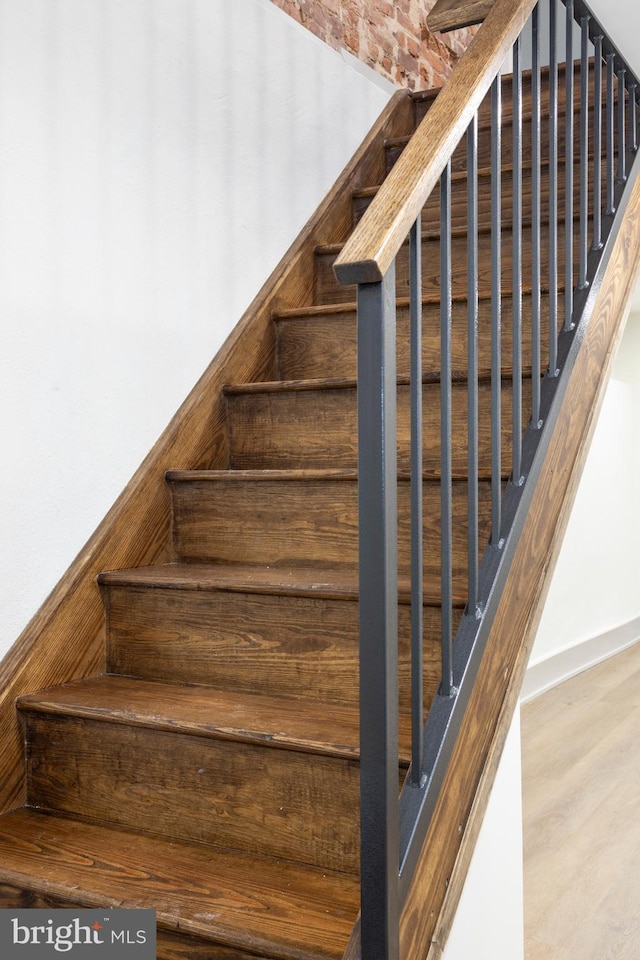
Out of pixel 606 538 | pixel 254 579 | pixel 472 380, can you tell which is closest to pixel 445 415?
pixel 472 380

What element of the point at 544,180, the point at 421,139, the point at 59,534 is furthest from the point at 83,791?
the point at 544,180

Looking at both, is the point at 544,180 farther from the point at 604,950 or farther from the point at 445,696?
the point at 604,950

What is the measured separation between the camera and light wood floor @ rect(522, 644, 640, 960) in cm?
204

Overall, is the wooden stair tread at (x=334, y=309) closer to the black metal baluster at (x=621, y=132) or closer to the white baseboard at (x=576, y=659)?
the black metal baluster at (x=621, y=132)

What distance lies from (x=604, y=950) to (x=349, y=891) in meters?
1.07

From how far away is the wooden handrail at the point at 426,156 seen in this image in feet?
3.24

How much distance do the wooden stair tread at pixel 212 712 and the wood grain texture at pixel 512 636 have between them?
18 cm

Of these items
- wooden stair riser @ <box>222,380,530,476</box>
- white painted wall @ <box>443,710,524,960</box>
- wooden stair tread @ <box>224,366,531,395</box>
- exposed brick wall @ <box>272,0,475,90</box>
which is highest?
exposed brick wall @ <box>272,0,475,90</box>

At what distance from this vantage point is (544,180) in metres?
2.33

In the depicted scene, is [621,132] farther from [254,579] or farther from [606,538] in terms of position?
[606,538]

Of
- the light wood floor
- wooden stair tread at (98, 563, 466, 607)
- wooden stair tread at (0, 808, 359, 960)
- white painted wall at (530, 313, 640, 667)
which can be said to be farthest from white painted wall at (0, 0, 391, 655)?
white painted wall at (530, 313, 640, 667)

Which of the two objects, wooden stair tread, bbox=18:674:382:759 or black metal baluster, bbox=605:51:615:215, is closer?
wooden stair tread, bbox=18:674:382:759

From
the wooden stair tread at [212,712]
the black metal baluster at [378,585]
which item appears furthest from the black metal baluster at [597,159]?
the wooden stair tread at [212,712]

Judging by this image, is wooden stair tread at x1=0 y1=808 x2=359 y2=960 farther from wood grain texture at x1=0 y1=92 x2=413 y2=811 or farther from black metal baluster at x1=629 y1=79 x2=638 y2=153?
black metal baluster at x1=629 y1=79 x2=638 y2=153
